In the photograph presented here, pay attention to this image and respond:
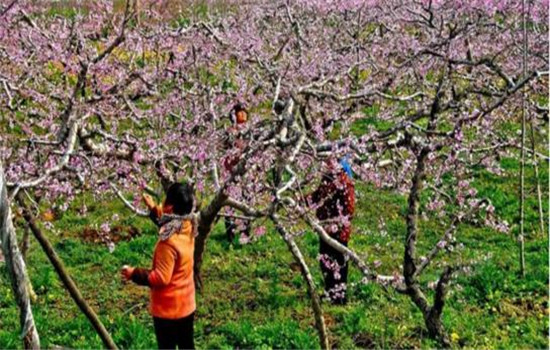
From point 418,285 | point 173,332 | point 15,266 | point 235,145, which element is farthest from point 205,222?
point 15,266

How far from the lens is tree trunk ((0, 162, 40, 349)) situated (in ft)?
8.62

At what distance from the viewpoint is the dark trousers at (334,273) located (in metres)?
6.44

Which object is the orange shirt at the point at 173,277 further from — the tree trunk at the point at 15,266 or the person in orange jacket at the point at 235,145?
the person in orange jacket at the point at 235,145

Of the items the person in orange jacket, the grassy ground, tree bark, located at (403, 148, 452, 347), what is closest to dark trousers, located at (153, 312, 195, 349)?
the grassy ground

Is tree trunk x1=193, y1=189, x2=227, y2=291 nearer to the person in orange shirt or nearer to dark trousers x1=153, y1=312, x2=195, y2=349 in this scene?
the person in orange shirt

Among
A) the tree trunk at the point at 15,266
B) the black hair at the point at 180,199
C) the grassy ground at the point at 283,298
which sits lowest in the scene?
the grassy ground at the point at 283,298

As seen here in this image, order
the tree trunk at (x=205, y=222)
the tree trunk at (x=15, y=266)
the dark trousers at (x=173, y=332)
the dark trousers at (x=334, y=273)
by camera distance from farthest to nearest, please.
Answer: the dark trousers at (x=334, y=273), the tree trunk at (x=205, y=222), the dark trousers at (x=173, y=332), the tree trunk at (x=15, y=266)

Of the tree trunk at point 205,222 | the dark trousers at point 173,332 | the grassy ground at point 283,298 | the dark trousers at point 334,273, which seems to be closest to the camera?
the dark trousers at point 173,332

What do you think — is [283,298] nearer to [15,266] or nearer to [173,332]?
[173,332]

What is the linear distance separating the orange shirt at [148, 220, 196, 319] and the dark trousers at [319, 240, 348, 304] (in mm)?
1954

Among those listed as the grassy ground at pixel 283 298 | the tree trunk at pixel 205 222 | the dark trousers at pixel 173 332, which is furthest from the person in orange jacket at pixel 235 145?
the dark trousers at pixel 173 332

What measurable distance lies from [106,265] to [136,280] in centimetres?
370

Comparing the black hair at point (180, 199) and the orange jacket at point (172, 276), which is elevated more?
the black hair at point (180, 199)

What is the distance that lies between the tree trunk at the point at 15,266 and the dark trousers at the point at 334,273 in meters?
3.86
